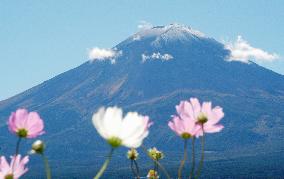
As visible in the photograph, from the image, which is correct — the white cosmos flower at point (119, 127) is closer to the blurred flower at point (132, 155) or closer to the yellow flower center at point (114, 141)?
the yellow flower center at point (114, 141)

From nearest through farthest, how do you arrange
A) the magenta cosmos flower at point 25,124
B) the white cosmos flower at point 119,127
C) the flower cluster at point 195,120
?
the white cosmos flower at point 119,127
the magenta cosmos flower at point 25,124
the flower cluster at point 195,120

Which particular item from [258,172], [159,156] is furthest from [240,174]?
[159,156]

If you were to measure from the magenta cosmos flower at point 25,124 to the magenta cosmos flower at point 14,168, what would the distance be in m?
0.10

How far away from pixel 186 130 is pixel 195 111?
0.32 ft

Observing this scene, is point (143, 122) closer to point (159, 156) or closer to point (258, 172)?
point (159, 156)

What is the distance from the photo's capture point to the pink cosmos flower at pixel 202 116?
1.64 meters

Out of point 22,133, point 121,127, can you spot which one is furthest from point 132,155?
point 121,127

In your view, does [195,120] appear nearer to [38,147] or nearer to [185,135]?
[185,135]

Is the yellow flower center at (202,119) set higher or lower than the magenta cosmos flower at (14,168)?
higher

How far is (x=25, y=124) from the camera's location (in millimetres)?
1601

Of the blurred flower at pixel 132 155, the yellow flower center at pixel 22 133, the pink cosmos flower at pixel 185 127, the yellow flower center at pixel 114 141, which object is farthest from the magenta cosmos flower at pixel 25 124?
the blurred flower at pixel 132 155

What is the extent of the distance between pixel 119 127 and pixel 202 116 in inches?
15.1

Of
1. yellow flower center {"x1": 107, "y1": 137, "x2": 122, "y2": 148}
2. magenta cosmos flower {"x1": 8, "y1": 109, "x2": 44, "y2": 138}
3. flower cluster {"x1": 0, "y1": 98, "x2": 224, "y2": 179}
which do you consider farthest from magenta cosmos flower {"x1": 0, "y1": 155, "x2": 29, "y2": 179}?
yellow flower center {"x1": 107, "y1": 137, "x2": 122, "y2": 148}

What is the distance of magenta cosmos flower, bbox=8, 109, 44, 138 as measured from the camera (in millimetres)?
1527
